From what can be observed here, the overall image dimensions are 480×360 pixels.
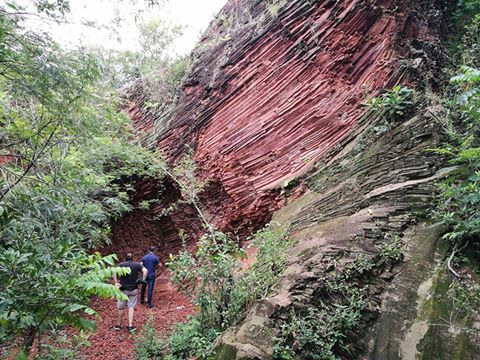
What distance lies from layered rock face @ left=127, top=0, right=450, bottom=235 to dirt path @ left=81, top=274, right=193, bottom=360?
2.47 metres

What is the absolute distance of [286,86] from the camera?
28.5ft

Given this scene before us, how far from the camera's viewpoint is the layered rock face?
7.70 meters

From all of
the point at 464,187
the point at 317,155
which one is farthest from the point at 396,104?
the point at 464,187

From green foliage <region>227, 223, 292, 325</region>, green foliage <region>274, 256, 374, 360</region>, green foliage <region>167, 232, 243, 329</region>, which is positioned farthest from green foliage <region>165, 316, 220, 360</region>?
green foliage <region>274, 256, 374, 360</region>

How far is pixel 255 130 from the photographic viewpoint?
29.1 ft

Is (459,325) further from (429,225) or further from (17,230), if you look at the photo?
(17,230)

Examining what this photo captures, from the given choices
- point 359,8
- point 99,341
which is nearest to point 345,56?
point 359,8

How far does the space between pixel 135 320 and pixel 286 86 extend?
6.47 m

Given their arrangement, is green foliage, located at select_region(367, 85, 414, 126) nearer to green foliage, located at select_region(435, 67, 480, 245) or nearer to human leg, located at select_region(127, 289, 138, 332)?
green foliage, located at select_region(435, 67, 480, 245)

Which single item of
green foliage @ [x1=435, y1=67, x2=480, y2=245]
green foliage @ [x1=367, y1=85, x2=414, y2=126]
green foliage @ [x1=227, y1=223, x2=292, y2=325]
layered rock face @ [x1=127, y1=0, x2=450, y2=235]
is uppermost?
layered rock face @ [x1=127, y1=0, x2=450, y2=235]

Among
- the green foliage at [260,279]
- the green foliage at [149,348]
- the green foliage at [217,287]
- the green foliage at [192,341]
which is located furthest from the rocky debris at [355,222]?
the green foliage at [149,348]

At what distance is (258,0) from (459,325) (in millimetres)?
10139

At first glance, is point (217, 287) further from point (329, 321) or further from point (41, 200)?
point (41, 200)

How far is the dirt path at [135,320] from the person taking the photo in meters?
6.17
